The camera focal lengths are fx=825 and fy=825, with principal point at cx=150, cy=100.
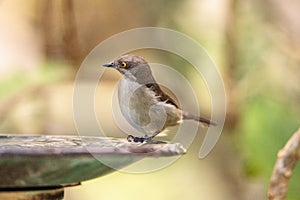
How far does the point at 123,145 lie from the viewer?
5.40 ft

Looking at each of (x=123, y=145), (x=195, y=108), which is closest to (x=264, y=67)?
(x=195, y=108)

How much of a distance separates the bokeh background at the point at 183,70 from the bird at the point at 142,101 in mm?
1614

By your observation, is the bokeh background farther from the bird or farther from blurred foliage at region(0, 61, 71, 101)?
the bird

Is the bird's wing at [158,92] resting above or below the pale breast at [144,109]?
above

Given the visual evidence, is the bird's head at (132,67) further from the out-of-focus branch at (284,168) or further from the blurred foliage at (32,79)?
the blurred foliage at (32,79)

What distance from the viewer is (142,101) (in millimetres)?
2205

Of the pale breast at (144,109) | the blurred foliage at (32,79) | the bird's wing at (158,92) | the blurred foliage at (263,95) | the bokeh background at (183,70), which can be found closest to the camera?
the pale breast at (144,109)

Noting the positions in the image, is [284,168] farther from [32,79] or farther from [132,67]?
[32,79]

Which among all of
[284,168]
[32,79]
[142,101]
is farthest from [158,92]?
[32,79]

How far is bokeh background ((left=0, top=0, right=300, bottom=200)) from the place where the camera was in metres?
4.32

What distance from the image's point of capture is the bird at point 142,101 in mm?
2146

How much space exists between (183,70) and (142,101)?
7.73 feet

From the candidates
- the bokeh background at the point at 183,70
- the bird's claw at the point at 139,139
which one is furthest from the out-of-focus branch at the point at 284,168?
the bokeh background at the point at 183,70

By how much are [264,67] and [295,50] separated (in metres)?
0.21
